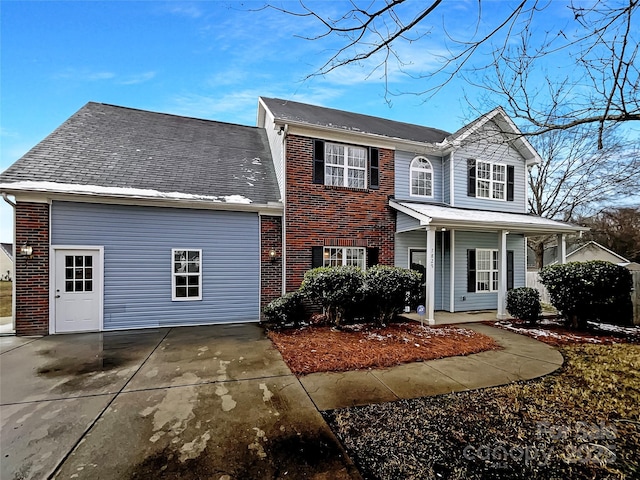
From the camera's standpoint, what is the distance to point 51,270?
7012 millimetres

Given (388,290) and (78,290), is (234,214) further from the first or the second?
(388,290)

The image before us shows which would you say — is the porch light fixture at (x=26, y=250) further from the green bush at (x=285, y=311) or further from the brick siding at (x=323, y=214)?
the brick siding at (x=323, y=214)

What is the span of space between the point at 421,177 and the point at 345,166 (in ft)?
10.0

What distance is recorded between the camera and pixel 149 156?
29.6 feet

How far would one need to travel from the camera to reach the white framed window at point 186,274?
7.98 m

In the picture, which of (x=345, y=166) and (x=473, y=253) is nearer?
(x=345, y=166)

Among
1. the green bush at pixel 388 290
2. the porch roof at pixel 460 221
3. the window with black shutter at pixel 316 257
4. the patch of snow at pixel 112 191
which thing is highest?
the patch of snow at pixel 112 191

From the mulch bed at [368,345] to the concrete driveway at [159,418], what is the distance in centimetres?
57

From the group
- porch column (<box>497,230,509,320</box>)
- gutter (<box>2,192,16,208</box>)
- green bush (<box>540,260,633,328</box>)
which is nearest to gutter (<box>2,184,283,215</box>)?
gutter (<box>2,192,16,208</box>)

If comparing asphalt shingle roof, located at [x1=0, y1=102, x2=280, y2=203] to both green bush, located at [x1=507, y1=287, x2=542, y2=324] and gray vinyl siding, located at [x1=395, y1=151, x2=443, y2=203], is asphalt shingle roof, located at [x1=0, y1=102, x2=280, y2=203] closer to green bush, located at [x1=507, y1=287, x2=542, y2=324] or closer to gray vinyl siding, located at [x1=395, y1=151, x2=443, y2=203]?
gray vinyl siding, located at [x1=395, y1=151, x2=443, y2=203]

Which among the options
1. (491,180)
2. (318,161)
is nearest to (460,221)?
(491,180)

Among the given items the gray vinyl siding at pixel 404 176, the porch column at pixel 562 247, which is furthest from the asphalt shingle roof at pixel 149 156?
the porch column at pixel 562 247

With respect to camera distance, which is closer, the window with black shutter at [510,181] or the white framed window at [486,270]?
the white framed window at [486,270]

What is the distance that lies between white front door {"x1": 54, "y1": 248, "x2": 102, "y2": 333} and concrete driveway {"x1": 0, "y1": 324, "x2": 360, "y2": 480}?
1463 mm
